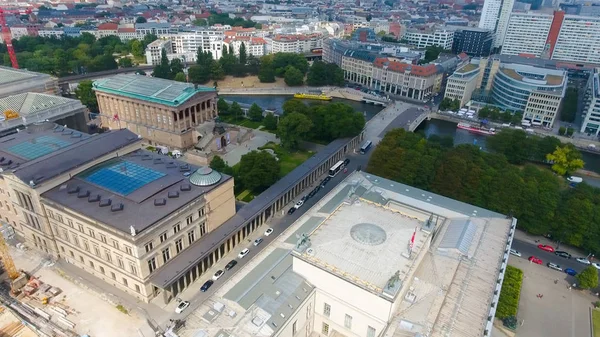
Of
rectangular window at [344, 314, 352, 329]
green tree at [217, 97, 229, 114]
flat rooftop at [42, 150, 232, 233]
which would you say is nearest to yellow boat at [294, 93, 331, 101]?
green tree at [217, 97, 229, 114]

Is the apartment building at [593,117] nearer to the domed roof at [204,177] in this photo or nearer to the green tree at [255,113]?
the green tree at [255,113]

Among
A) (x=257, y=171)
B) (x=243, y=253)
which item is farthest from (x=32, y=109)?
(x=243, y=253)

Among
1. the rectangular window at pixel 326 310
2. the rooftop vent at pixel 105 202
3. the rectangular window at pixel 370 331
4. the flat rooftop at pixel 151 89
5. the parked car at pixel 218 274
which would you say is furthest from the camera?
the flat rooftop at pixel 151 89

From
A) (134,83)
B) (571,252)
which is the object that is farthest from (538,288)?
(134,83)

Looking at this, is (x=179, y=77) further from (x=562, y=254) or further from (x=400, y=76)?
(x=562, y=254)

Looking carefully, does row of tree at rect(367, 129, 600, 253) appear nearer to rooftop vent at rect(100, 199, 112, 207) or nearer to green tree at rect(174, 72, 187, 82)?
rooftop vent at rect(100, 199, 112, 207)

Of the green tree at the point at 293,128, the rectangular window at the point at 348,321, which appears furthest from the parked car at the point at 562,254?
the green tree at the point at 293,128
